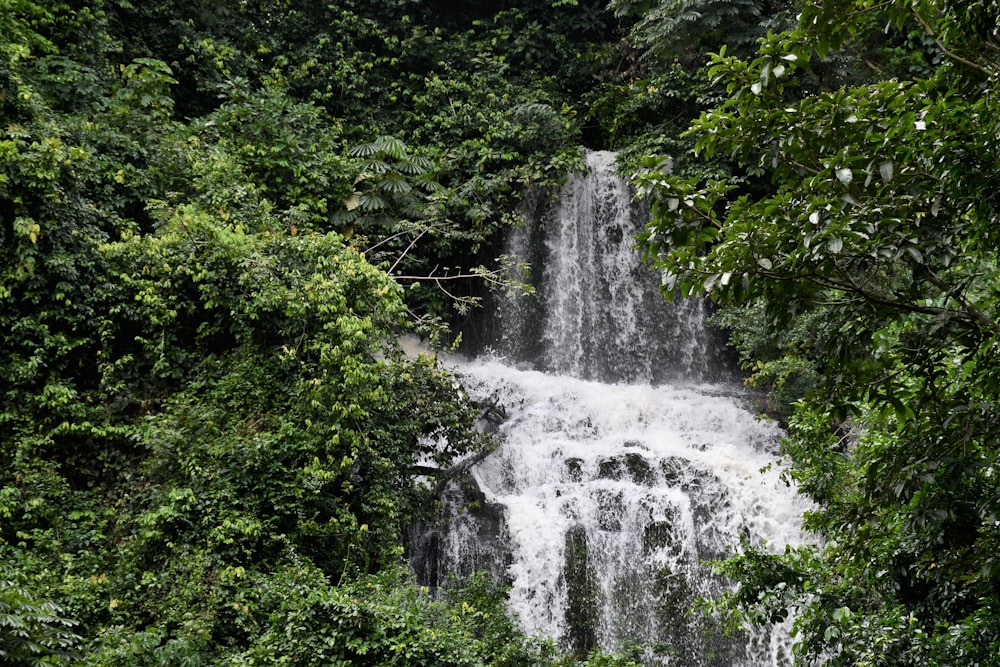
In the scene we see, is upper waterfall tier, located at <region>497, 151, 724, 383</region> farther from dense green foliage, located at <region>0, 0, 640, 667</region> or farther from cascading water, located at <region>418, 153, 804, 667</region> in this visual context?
dense green foliage, located at <region>0, 0, 640, 667</region>

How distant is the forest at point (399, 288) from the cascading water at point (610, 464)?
0.81 m

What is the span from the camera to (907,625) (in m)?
4.38

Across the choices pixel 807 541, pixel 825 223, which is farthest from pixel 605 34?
pixel 825 223

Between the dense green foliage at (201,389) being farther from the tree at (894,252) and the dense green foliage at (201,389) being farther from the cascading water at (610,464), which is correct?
the tree at (894,252)

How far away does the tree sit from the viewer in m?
3.40

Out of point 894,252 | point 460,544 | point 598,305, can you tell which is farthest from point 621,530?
point 894,252

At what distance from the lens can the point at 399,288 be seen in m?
9.39

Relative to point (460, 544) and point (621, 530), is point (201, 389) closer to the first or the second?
point (460, 544)

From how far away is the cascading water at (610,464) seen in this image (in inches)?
362

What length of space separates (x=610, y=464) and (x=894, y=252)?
24.6 ft

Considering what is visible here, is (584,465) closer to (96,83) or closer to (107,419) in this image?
(107,419)

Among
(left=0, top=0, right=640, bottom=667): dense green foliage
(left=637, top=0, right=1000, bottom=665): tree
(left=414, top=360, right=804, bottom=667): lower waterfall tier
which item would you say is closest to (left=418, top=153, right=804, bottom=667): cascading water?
(left=414, top=360, right=804, bottom=667): lower waterfall tier

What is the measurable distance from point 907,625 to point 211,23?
1517 centimetres

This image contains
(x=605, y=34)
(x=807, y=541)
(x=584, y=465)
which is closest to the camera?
(x=807, y=541)
